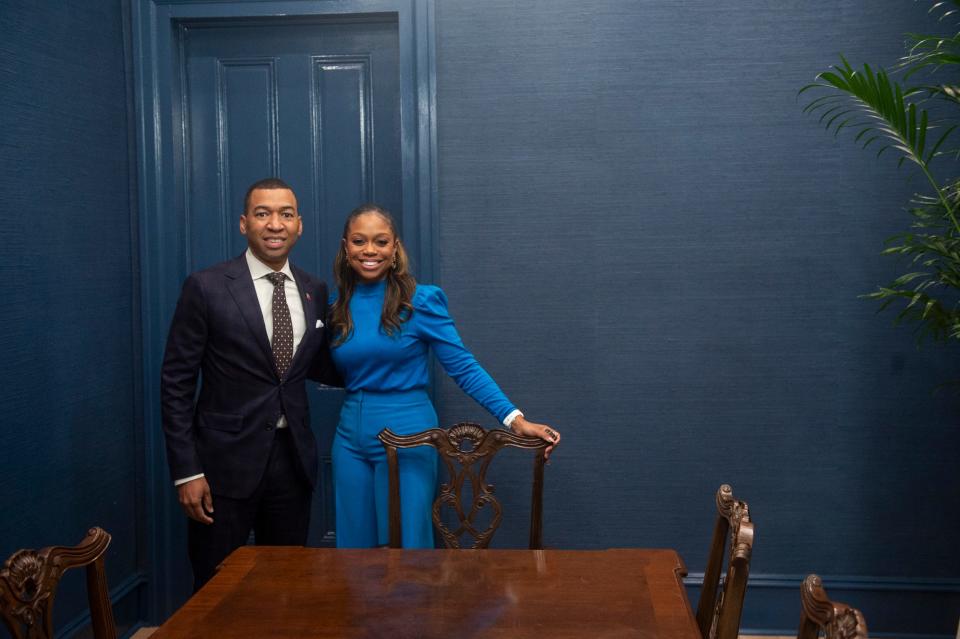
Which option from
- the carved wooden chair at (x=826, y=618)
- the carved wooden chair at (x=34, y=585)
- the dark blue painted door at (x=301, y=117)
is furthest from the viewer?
the dark blue painted door at (x=301, y=117)

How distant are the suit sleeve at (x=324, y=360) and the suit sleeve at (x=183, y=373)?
0.34 metres

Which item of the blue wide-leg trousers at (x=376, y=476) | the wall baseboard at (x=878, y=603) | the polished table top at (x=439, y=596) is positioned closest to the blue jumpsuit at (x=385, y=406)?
the blue wide-leg trousers at (x=376, y=476)

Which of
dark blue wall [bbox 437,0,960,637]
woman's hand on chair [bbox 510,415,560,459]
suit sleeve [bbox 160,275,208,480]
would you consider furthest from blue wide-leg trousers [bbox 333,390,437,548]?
dark blue wall [bbox 437,0,960,637]

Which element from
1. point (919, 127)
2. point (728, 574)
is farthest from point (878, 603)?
point (728, 574)

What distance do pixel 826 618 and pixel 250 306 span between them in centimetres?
177

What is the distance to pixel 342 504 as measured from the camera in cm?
252

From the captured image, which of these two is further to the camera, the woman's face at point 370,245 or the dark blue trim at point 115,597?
the dark blue trim at point 115,597

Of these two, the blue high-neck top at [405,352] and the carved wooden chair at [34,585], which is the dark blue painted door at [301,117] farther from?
the carved wooden chair at [34,585]

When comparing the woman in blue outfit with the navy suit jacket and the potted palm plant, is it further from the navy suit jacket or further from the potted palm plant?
the potted palm plant

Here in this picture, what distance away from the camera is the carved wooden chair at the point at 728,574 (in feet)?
4.62

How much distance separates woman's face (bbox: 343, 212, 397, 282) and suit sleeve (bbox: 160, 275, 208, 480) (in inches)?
17.3

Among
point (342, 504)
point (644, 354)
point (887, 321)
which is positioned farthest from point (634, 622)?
point (887, 321)

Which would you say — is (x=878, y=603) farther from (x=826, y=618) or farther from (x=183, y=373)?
(x=183, y=373)

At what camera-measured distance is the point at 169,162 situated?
3.30 m
